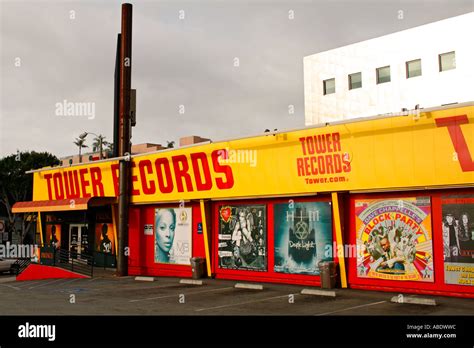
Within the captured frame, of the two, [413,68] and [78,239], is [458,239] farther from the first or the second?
[413,68]

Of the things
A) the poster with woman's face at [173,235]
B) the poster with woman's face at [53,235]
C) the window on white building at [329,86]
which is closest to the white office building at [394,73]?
the window on white building at [329,86]

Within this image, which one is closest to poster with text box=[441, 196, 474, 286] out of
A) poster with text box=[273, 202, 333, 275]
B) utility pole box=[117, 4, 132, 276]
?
poster with text box=[273, 202, 333, 275]

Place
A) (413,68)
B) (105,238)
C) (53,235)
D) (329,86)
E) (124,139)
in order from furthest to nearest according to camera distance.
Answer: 1. (329,86)
2. (413,68)
3. (53,235)
4. (105,238)
5. (124,139)

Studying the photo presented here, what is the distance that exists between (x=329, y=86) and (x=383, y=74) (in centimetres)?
655

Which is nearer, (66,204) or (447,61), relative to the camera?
(66,204)

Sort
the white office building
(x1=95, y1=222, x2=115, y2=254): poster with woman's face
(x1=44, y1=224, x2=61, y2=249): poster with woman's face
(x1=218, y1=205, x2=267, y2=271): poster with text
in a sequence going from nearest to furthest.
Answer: (x1=218, y1=205, x2=267, y2=271): poster with text
(x1=95, y1=222, x2=115, y2=254): poster with woman's face
(x1=44, y1=224, x2=61, y2=249): poster with woman's face
the white office building

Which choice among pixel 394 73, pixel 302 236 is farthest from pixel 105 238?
pixel 394 73

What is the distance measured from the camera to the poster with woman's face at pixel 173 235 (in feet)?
74.8

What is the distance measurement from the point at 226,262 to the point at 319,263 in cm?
513

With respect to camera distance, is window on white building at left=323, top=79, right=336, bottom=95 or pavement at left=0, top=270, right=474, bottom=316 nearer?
pavement at left=0, top=270, right=474, bottom=316

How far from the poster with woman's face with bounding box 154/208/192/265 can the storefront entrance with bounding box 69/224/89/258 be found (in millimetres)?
6578

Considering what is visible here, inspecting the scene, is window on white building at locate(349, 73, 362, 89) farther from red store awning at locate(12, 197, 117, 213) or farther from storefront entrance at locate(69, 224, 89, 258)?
storefront entrance at locate(69, 224, 89, 258)

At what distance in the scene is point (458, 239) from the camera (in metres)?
14.9

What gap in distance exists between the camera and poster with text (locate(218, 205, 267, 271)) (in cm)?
1995
